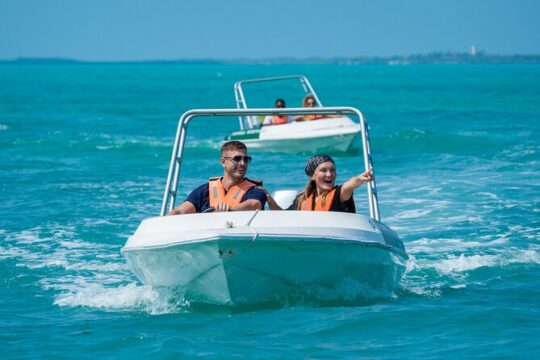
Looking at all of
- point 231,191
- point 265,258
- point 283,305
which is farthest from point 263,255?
point 231,191

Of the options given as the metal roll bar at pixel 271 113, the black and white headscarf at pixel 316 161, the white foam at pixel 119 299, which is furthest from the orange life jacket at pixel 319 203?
the white foam at pixel 119 299

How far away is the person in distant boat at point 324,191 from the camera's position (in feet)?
25.5

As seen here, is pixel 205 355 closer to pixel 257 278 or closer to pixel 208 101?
pixel 257 278

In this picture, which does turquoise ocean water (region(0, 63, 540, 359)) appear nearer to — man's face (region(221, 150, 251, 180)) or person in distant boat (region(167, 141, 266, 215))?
person in distant boat (region(167, 141, 266, 215))

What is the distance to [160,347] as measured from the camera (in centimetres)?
709

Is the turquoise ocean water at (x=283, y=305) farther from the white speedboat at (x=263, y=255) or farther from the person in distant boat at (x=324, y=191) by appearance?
the person in distant boat at (x=324, y=191)

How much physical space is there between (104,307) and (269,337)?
1.77 metres

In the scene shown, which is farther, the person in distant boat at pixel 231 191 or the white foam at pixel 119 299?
the white foam at pixel 119 299

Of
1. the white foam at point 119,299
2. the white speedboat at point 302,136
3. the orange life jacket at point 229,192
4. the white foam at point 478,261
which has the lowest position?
the white speedboat at point 302,136

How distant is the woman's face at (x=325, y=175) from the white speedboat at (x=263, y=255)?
0.37 meters

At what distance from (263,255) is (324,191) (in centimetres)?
95

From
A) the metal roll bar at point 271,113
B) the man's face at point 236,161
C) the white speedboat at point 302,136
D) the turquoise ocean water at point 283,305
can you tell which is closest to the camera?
the turquoise ocean water at point 283,305

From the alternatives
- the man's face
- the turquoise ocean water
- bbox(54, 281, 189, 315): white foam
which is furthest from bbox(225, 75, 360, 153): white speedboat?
the man's face

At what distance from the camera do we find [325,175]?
305 inches
